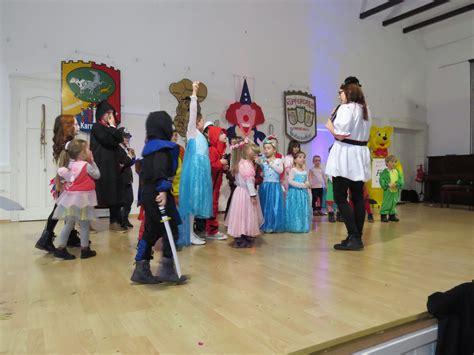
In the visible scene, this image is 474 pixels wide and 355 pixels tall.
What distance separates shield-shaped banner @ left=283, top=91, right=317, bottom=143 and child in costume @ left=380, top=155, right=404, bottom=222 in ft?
8.20

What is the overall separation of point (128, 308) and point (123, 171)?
2.81m

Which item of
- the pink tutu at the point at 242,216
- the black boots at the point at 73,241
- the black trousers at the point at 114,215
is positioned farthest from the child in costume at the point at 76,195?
the black trousers at the point at 114,215

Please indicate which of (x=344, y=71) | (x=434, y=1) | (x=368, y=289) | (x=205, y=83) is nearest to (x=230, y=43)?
(x=205, y=83)

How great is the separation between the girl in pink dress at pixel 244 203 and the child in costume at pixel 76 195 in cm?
122

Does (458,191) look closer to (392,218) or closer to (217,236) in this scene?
(392,218)

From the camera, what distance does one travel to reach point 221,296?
1.99 metres

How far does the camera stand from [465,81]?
8.75 metres

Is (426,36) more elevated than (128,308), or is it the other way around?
(426,36)

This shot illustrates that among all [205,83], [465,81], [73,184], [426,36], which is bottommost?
[73,184]

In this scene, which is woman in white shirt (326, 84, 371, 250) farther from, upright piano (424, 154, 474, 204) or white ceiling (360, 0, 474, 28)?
white ceiling (360, 0, 474, 28)

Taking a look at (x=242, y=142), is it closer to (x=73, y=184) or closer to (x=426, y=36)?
(x=73, y=184)

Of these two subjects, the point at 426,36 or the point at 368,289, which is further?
the point at 426,36

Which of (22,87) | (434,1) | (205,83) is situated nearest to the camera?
(22,87)

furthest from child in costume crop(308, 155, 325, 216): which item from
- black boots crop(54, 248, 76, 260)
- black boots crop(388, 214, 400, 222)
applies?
black boots crop(54, 248, 76, 260)
